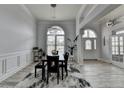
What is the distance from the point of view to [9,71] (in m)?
4.50

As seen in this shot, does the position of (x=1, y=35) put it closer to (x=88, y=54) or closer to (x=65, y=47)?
(x=65, y=47)

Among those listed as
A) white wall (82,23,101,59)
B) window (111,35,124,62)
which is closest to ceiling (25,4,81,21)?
white wall (82,23,101,59)

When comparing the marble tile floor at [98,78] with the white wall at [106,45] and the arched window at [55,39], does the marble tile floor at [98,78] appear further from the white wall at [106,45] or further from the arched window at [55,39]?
the arched window at [55,39]

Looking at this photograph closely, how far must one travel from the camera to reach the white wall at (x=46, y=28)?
9688 millimetres

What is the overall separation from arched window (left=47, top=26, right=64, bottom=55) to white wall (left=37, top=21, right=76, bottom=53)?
13.8 inches

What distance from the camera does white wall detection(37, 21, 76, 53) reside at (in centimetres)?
969

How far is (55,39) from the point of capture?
9.93 metres

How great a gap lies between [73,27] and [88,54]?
2.59 meters

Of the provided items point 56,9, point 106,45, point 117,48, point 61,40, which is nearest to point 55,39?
point 61,40

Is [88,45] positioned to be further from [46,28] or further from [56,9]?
[56,9]

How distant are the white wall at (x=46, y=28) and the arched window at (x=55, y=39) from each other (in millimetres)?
350

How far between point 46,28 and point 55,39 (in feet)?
3.89
